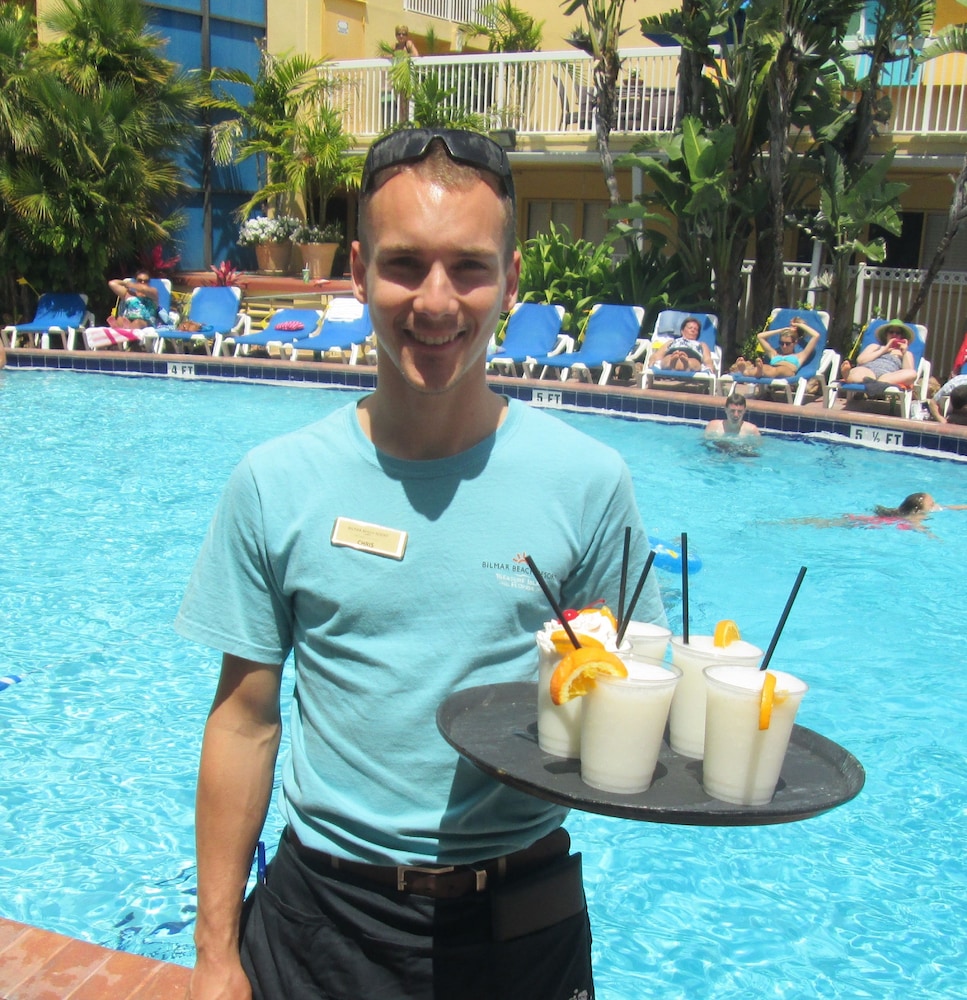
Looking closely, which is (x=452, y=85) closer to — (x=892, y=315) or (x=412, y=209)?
(x=892, y=315)

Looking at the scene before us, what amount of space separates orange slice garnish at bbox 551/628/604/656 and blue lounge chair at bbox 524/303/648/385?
11779mm

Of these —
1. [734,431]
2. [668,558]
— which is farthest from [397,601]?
[734,431]

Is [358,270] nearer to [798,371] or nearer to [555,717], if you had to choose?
[555,717]

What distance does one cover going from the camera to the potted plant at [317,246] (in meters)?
19.2

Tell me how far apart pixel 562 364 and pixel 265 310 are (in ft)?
19.9

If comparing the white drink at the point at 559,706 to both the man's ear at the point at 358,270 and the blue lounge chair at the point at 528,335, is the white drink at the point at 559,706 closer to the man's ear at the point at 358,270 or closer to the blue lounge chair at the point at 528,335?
the man's ear at the point at 358,270

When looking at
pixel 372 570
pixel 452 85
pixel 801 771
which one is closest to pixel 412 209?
pixel 372 570

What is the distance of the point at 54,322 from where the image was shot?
1577 cm

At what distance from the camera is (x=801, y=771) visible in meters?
1.40

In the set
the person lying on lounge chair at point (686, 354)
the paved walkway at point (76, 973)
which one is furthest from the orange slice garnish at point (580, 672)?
the person lying on lounge chair at point (686, 354)

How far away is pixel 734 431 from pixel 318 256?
35.2 ft

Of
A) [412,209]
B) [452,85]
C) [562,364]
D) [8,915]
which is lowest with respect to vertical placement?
[8,915]

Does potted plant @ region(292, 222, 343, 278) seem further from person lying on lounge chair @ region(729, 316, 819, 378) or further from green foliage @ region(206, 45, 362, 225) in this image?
person lying on lounge chair @ region(729, 316, 819, 378)

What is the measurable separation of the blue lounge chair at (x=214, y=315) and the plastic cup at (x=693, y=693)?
1435 centimetres
